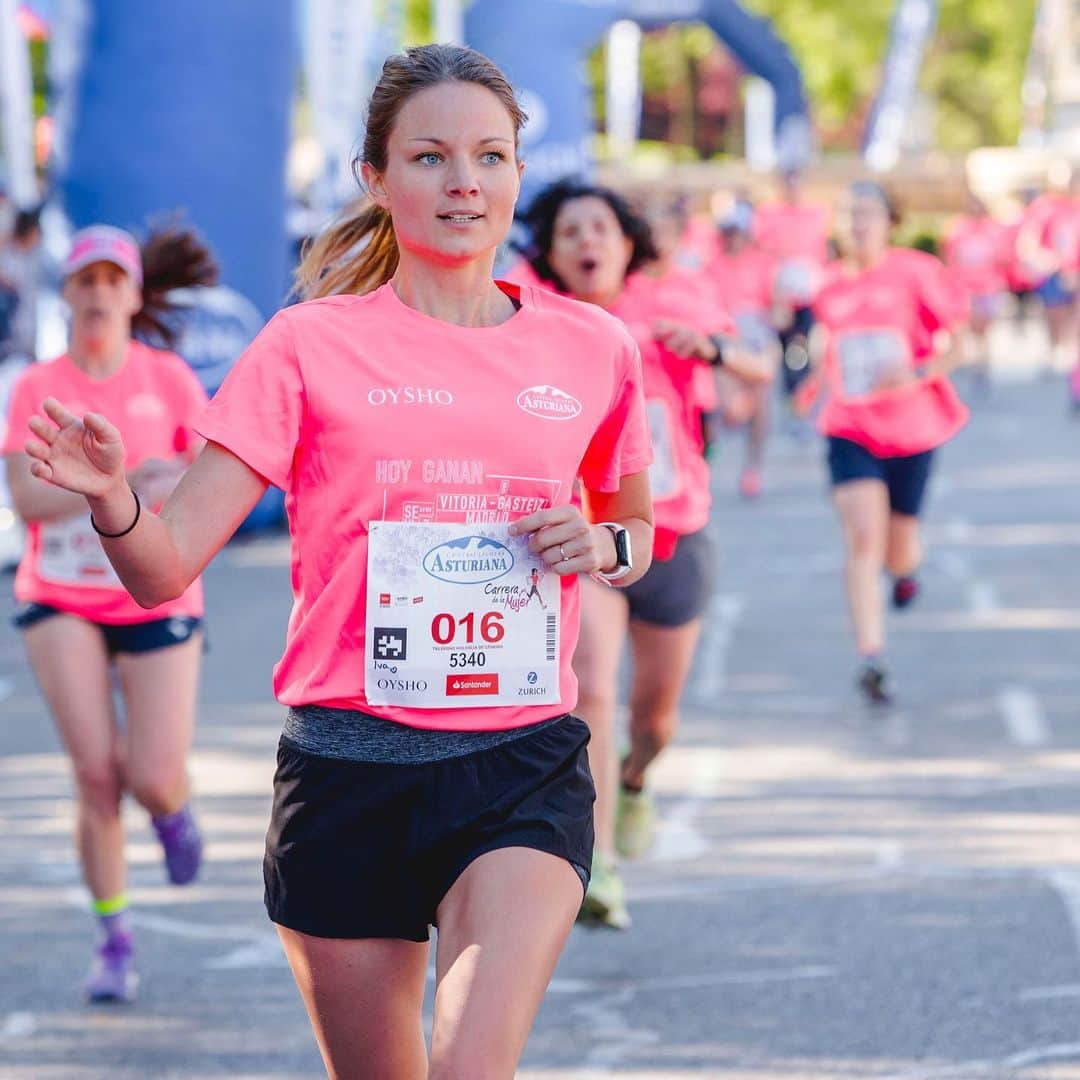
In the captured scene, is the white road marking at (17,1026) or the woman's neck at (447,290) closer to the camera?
the woman's neck at (447,290)

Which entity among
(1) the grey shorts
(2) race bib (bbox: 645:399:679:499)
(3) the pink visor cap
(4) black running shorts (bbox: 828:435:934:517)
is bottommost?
(4) black running shorts (bbox: 828:435:934:517)

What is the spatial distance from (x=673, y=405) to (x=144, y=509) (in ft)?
10.9

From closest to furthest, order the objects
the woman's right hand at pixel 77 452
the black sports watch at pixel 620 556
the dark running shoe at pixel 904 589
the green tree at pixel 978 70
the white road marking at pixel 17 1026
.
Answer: the woman's right hand at pixel 77 452 < the black sports watch at pixel 620 556 < the white road marking at pixel 17 1026 < the dark running shoe at pixel 904 589 < the green tree at pixel 978 70

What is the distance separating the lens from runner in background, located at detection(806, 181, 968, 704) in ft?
30.1

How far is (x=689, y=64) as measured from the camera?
202 ft

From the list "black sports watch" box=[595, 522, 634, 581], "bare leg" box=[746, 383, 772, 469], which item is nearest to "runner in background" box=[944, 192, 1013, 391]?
"bare leg" box=[746, 383, 772, 469]

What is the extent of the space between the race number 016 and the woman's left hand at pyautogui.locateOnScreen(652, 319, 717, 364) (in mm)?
2553

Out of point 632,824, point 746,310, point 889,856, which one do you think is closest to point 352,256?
point 632,824

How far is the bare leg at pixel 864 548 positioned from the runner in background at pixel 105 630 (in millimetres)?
3902

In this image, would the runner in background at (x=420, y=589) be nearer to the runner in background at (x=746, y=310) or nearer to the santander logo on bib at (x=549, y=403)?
the santander logo on bib at (x=549, y=403)

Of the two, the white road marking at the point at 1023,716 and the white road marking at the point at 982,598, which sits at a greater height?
the white road marking at the point at 1023,716

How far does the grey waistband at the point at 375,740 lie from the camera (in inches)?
131

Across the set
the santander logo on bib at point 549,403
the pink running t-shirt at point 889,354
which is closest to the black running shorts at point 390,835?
the santander logo on bib at point 549,403

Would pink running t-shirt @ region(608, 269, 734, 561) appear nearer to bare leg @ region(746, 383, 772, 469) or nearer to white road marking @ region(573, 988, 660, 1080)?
white road marking @ region(573, 988, 660, 1080)
